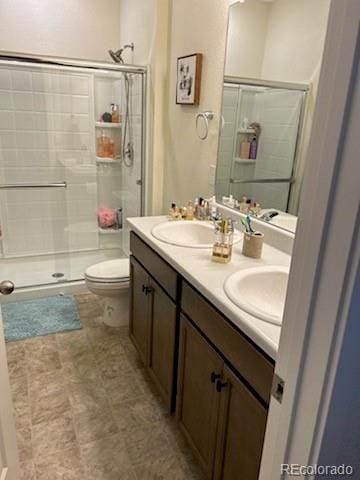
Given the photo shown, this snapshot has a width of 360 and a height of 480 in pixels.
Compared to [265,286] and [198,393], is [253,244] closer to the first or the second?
[265,286]

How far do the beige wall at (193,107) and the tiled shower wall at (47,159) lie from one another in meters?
1.09

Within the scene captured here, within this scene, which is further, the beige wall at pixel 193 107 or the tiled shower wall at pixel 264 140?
the beige wall at pixel 193 107

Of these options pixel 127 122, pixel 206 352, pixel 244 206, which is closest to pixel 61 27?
pixel 127 122

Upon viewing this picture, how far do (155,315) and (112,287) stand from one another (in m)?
0.66

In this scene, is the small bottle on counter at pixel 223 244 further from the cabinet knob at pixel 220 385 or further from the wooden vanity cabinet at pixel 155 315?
the cabinet knob at pixel 220 385

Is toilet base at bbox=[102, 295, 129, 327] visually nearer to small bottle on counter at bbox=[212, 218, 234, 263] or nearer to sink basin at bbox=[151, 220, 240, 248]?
sink basin at bbox=[151, 220, 240, 248]

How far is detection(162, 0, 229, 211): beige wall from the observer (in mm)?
1953

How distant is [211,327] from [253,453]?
15.5 inches

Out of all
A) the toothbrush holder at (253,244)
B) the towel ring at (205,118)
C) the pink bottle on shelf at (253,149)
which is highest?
the towel ring at (205,118)

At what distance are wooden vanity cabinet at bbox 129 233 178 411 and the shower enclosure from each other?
3.84 feet

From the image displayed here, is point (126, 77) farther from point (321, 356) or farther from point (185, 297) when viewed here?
point (321, 356)

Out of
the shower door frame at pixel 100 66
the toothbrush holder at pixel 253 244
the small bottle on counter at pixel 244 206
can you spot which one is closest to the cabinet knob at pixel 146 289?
the toothbrush holder at pixel 253 244

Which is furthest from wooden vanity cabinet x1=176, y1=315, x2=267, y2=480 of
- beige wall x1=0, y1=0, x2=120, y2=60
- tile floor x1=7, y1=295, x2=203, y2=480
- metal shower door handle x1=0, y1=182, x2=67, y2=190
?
beige wall x1=0, y1=0, x2=120, y2=60

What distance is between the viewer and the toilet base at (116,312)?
250 cm
